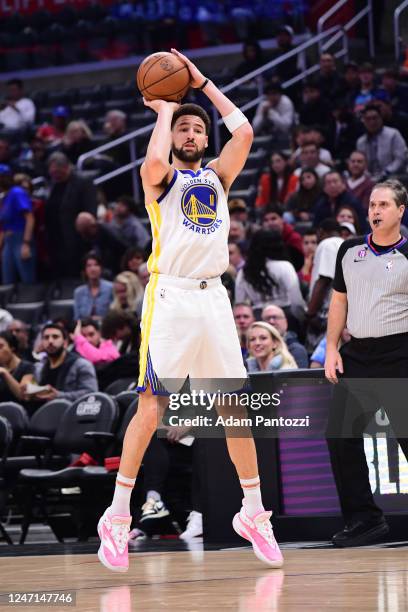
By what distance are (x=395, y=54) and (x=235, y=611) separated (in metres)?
14.3

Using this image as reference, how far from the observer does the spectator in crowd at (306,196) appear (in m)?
12.4

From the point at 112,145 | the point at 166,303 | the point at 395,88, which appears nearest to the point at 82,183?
the point at 112,145

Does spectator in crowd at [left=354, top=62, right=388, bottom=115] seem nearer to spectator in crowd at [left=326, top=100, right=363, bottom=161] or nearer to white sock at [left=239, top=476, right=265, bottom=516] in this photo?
spectator in crowd at [left=326, top=100, right=363, bottom=161]

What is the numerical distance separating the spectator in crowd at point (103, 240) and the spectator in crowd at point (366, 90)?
10.8ft

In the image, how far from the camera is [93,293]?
41.1 feet

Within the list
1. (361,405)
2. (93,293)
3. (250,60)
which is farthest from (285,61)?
(361,405)

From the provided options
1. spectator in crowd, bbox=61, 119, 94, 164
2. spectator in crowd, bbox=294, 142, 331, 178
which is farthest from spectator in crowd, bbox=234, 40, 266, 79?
spectator in crowd, bbox=294, 142, 331, 178

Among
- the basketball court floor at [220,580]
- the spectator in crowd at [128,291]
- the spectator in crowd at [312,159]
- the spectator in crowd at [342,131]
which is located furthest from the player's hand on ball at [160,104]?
the spectator in crowd at [342,131]

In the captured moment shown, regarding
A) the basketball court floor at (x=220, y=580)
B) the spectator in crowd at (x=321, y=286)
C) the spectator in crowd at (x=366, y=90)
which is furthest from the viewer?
the spectator in crowd at (x=366, y=90)

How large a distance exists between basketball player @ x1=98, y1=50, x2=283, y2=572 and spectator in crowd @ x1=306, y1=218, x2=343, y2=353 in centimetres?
382

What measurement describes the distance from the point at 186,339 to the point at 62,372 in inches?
187

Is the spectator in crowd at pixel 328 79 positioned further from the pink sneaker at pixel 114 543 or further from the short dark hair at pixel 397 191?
the pink sneaker at pixel 114 543

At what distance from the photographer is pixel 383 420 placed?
6.88 metres

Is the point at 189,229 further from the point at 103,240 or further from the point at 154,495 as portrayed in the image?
the point at 103,240
